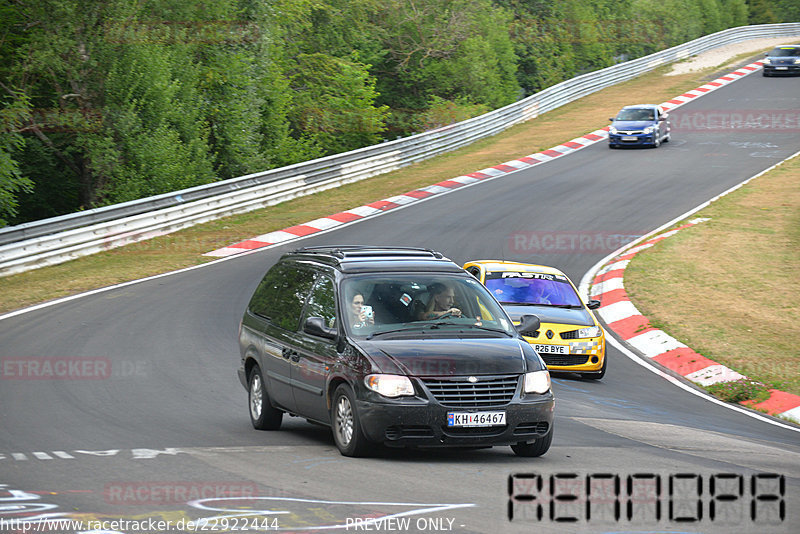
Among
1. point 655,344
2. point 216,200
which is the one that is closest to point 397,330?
point 655,344

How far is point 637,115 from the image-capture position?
38531mm

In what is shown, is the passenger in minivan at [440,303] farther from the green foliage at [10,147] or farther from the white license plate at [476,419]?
the green foliage at [10,147]

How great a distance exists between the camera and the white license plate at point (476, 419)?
8.17 metres

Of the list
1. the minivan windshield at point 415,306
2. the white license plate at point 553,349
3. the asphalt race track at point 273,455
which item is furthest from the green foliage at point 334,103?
the minivan windshield at point 415,306

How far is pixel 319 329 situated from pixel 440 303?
1.15 meters

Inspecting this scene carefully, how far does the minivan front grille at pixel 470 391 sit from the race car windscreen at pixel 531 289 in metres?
6.70

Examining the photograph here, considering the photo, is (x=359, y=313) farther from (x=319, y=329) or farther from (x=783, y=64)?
(x=783, y=64)

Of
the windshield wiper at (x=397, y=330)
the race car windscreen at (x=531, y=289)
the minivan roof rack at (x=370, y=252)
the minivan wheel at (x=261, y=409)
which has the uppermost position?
the minivan roof rack at (x=370, y=252)

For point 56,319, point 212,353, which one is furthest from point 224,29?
point 212,353

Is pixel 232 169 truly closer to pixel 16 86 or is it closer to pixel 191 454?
pixel 16 86

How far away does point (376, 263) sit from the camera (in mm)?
9492

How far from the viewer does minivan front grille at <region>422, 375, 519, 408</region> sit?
819 centimetres

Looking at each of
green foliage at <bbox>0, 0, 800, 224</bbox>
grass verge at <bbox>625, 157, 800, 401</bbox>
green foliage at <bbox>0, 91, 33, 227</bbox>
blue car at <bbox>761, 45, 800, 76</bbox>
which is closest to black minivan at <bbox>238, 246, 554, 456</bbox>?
grass verge at <bbox>625, 157, 800, 401</bbox>

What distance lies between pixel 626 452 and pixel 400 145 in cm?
2679
